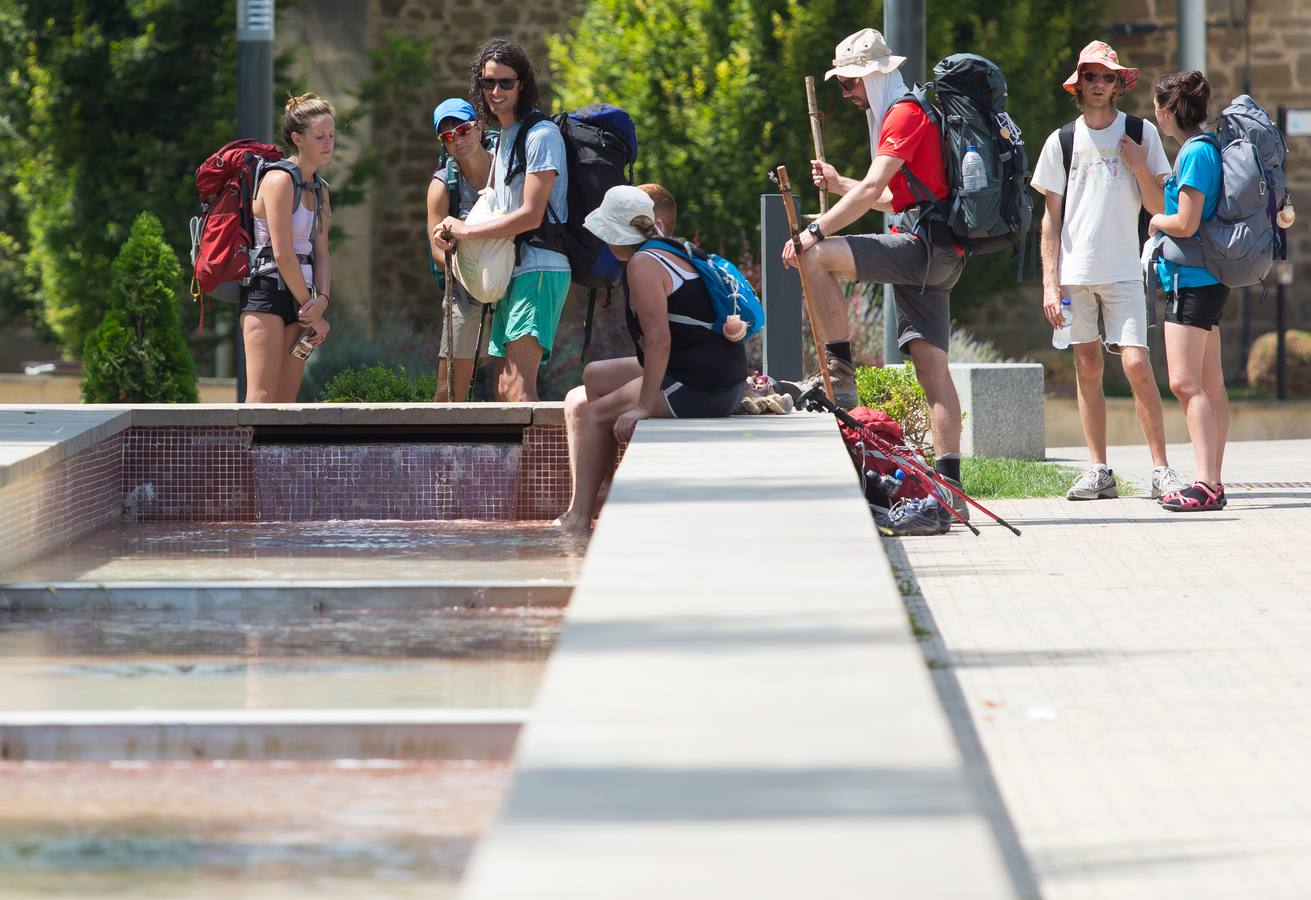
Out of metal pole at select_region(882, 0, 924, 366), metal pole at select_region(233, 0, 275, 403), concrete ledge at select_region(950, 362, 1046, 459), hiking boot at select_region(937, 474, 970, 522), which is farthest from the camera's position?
metal pole at select_region(233, 0, 275, 403)

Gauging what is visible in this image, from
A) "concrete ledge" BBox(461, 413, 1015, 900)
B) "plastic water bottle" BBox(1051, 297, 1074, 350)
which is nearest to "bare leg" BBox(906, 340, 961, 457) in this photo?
"plastic water bottle" BBox(1051, 297, 1074, 350)

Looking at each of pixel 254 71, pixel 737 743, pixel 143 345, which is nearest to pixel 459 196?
pixel 254 71

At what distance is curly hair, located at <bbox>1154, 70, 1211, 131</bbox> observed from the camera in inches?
314

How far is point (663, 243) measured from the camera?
6.82 m

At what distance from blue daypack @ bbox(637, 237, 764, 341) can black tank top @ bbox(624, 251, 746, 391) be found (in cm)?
2

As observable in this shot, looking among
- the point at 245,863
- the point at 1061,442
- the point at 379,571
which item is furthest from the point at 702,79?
the point at 245,863

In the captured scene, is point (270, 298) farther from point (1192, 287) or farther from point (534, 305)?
point (1192, 287)

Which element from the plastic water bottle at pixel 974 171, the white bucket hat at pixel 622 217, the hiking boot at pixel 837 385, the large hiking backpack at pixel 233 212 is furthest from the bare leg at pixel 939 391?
the large hiking backpack at pixel 233 212

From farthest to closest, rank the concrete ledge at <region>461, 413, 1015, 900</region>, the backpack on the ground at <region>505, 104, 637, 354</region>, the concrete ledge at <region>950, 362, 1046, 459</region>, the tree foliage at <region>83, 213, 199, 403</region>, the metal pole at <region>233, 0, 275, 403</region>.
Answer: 1. the tree foliage at <region>83, 213, 199, 403</region>
2. the metal pole at <region>233, 0, 275, 403</region>
3. the concrete ledge at <region>950, 362, 1046, 459</region>
4. the backpack on the ground at <region>505, 104, 637, 354</region>
5. the concrete ledge at <region>461, 413, 1015, 900</region>

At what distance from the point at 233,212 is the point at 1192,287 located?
385 centimetres

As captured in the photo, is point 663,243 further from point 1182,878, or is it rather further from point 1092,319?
point 1182,878

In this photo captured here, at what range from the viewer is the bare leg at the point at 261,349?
8195 mm

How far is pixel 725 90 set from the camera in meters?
15.5

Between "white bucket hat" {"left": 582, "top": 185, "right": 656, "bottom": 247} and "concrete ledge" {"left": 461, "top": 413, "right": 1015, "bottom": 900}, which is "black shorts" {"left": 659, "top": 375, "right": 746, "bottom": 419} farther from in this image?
"concrete ledge" {"left": 461, "top": 413, "right": 1015, "bottom": 900}
